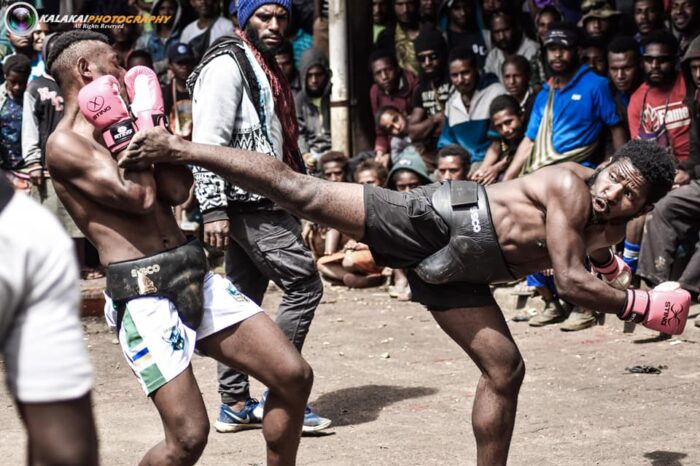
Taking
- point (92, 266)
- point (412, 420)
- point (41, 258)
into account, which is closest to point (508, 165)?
point (412, 420)

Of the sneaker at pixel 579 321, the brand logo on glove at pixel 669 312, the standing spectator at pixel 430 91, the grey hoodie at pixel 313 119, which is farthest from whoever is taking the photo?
the grey hoodie at pixel 313 119

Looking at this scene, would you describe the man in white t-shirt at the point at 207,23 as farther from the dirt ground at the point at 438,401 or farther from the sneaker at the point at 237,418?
the sneaker at the point at 237,418

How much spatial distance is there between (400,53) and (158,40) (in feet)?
9.33

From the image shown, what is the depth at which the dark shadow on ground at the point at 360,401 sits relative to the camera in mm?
5859

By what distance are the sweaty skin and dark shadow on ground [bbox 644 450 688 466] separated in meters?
0.96

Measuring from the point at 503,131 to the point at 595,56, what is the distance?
37.0 inches

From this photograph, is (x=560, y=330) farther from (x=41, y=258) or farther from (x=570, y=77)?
(x=41, y=258)

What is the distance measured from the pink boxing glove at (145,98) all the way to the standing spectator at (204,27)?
21.8 ft

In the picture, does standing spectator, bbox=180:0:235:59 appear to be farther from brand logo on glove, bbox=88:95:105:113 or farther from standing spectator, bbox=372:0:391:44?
brand logo on glove, bbox=88:95:105:113

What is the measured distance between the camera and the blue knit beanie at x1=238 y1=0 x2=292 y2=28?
547 centimetres

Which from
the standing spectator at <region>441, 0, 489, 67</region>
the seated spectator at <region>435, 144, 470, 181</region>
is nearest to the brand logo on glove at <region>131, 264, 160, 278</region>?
the seated spectator at <region>435, 144, 470, 181</region>

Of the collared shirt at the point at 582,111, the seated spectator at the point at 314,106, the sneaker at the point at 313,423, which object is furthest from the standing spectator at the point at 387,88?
the sneaker at the point at 313,423

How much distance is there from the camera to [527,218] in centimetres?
441

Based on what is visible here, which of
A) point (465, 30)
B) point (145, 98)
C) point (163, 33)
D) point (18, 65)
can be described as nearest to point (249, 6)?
point (145, 98)
